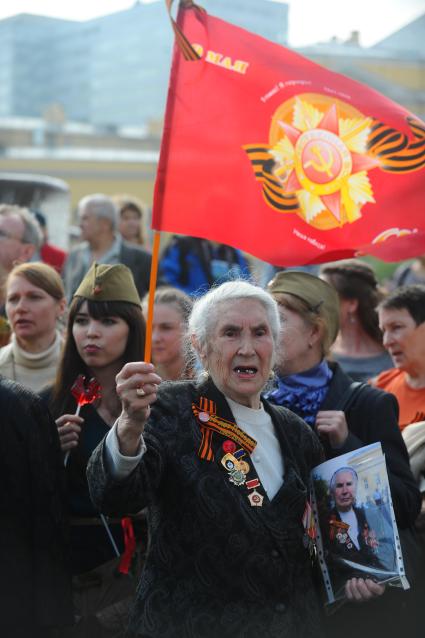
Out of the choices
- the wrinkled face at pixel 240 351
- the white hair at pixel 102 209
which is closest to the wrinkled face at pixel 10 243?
the white hair at pixel 102 209

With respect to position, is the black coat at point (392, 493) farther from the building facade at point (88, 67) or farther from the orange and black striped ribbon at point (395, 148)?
the building facade at point (88, 67)

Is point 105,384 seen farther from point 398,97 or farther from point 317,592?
point 398,97

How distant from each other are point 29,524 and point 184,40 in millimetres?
1834

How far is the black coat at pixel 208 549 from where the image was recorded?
11.0ft

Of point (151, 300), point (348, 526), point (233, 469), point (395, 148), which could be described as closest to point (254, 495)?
point (233, 469)

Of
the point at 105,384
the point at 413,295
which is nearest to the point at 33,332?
the point at 105,384

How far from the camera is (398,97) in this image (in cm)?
3856

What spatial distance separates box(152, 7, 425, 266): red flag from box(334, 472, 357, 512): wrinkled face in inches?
38.8

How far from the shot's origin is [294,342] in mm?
4512

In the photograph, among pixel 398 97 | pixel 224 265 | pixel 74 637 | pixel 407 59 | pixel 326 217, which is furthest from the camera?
pixel 407 59

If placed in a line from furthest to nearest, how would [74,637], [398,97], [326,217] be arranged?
[398,97], [326,217], [74,637]

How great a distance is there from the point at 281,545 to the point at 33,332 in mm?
2163

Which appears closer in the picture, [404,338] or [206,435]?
[206,435]

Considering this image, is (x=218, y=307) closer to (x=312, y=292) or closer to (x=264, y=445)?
(x=264, y=445)
